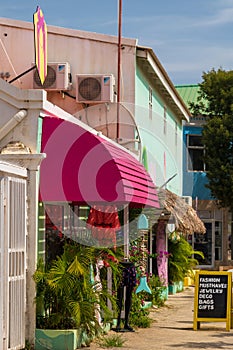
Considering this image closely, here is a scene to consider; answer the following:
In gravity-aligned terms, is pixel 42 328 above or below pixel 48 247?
below

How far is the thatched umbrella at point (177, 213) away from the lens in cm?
2075

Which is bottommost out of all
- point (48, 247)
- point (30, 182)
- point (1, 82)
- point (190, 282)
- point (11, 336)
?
point (190, 282)

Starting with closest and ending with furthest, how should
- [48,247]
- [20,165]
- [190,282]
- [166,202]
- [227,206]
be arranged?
[20,165]
[48,247]
[166,202]
[190,282]
[227,206]

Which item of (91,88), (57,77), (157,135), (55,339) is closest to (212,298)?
(55,339)

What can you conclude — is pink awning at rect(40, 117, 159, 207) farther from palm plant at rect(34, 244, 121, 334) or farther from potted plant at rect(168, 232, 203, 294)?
potted plant at rect(168, 232, 203, 294)

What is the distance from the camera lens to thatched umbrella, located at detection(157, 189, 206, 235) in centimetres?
2075

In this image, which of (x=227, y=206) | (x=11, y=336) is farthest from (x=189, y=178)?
(x=11, y=336)

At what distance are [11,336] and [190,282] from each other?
18334mm

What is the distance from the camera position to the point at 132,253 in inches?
627

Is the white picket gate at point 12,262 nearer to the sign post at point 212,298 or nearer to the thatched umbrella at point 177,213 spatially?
the sign post at point 212,298

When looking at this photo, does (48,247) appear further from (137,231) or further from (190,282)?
(190,282)

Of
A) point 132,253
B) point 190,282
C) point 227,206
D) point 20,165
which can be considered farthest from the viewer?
point 227,206

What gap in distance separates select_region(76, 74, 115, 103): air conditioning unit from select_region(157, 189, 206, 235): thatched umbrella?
9.21 feet

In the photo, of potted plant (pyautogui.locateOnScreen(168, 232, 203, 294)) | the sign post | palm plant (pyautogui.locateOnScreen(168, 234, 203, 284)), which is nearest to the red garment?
the sign post
